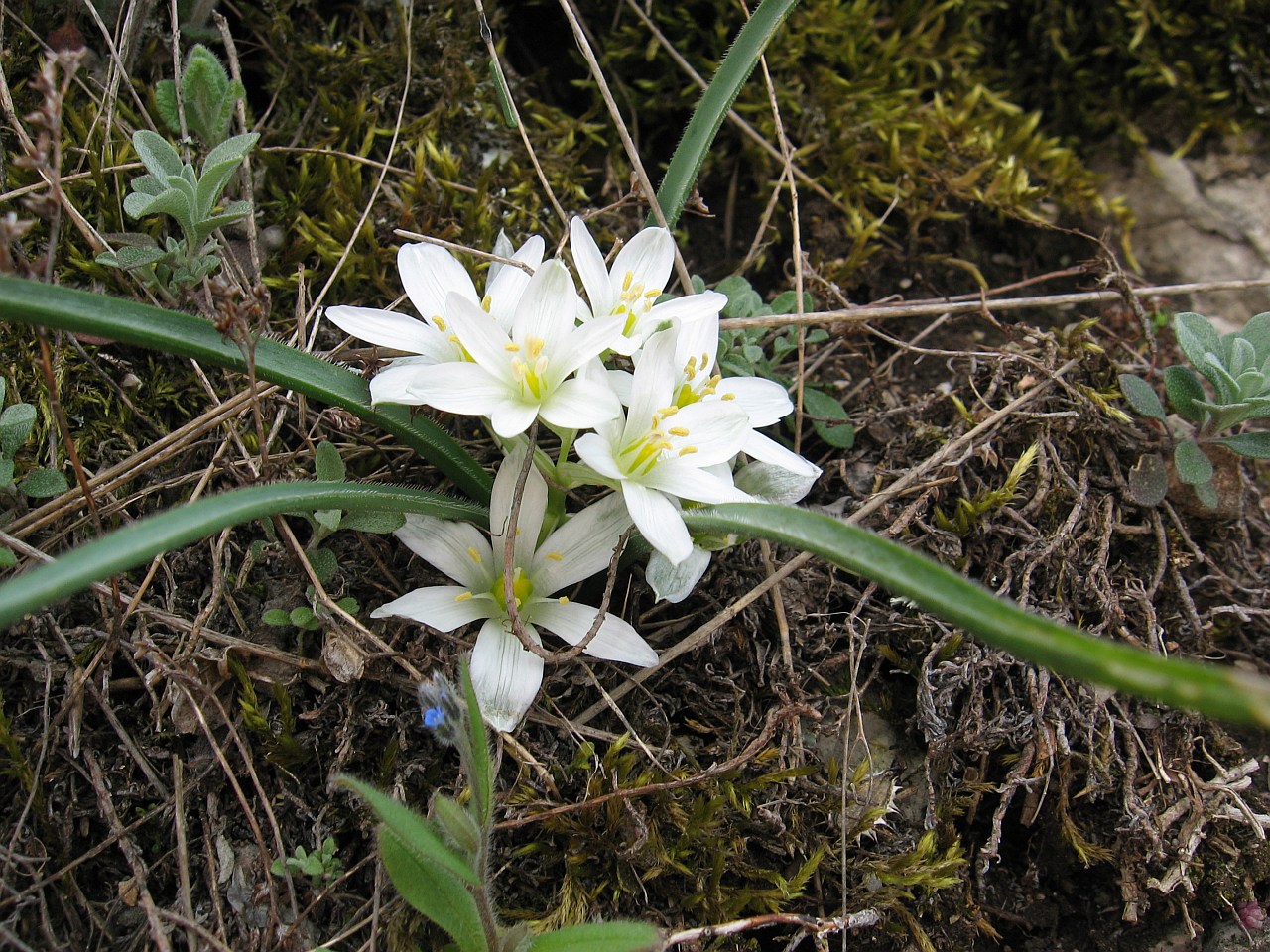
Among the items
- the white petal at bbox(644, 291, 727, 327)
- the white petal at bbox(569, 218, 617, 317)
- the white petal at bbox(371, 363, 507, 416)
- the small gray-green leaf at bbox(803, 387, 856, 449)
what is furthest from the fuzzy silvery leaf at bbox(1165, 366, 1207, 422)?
the white petal at bbox(371, 363, 507, 416)

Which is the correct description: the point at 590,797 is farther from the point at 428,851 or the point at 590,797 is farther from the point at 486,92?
the point at 486,92

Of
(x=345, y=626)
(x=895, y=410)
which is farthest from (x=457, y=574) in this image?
(x=895, y=410)

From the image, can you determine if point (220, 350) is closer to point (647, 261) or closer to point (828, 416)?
point (647, 261)

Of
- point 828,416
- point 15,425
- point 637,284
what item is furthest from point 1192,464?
point 15,425

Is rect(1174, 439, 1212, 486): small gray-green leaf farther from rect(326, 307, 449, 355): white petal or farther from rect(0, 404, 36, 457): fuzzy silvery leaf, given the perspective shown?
rect(0, 404, 36, 457): fuzzy silvery leaf

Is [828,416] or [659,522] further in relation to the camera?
[828,416]
